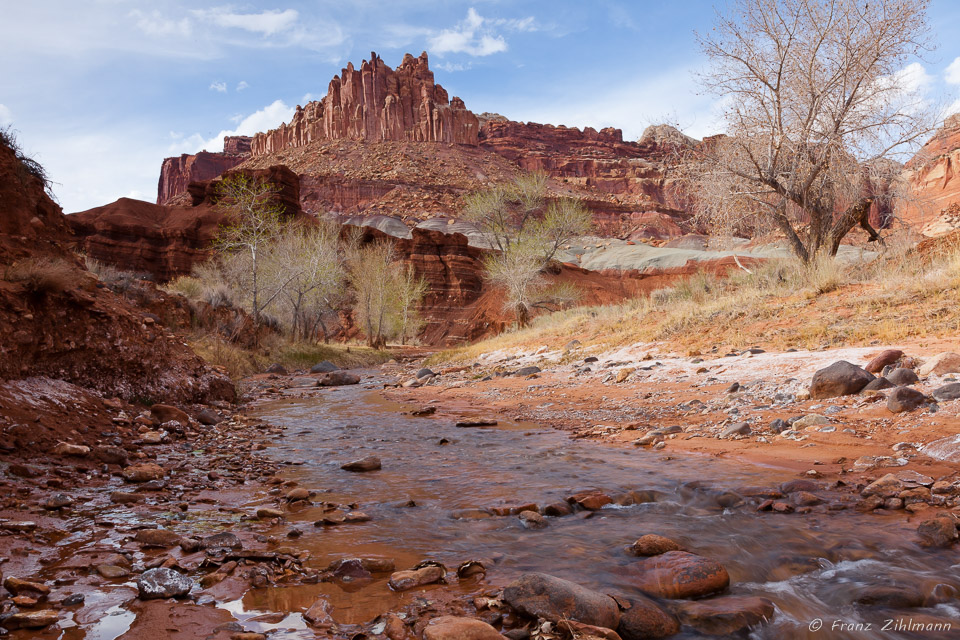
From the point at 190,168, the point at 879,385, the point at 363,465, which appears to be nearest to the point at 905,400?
the point at 879,385

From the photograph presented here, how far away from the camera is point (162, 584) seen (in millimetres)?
2316

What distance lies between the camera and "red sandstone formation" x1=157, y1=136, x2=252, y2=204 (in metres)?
127

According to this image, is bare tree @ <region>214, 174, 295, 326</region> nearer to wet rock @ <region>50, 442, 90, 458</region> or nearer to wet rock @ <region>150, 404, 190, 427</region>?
wet rock @ <region>150, 404, 190, 427</region>

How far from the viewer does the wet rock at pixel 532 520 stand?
10.9 ft

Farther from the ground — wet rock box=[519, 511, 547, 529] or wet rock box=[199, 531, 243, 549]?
wet rock box=[199, 531, 243, 549]

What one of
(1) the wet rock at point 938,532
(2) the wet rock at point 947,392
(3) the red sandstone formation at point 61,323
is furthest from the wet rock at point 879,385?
(3) the red sandstone formation at point 61,323

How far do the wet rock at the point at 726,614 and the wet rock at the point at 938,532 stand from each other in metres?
1.12

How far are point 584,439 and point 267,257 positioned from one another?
2686 centimetres

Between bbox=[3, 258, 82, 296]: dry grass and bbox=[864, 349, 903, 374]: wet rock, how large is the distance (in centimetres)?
903

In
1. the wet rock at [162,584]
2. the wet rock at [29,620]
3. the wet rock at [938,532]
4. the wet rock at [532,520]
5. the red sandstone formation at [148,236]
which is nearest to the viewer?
the wet rock at [29,620]

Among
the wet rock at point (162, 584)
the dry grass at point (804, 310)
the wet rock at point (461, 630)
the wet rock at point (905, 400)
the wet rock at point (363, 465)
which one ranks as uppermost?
the dry grass at point (804, 310)

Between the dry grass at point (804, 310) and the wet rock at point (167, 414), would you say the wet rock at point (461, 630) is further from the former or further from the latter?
the dry grass at point (804, 310)

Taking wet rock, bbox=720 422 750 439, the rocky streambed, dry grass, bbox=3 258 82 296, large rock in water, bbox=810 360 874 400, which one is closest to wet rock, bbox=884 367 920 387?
large rock in water, bbox=810 360 874 400

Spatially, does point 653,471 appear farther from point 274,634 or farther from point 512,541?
point 274,634
